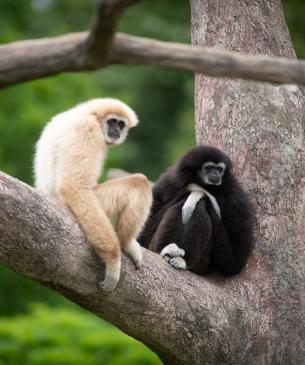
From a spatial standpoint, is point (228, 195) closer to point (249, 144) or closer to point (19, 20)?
point (249, 144)

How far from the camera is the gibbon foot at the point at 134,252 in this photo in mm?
8711

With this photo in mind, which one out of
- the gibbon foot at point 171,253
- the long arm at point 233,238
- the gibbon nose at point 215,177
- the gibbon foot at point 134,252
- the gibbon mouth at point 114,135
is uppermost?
the gibbon nose at point 215,177

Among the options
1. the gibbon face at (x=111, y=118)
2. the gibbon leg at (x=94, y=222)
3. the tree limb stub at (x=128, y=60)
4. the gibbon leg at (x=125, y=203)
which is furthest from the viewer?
the gibbon face at (x=111, y=118)

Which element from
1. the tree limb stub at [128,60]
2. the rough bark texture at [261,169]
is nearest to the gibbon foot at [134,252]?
the rough bark texture at [261,169]

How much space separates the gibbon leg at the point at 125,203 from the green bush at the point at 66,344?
861cm

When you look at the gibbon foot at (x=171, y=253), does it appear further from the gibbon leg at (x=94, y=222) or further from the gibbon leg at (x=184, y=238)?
the gibbon leg at (x=94, y=222)

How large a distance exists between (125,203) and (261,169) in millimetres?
2632

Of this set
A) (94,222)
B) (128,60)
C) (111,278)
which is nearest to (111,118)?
(94,222)

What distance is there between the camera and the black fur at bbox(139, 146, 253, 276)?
10.1 m

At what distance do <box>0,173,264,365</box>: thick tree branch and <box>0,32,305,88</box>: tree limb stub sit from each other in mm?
2505

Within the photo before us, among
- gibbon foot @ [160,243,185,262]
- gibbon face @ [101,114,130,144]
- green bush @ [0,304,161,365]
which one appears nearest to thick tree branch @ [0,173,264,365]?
gibbon foot @ [160,243,185,262]

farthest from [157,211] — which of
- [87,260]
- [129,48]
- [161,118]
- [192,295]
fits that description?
[161,118]

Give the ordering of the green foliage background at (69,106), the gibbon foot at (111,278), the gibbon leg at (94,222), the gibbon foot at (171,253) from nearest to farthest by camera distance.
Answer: the gibbon leg at (94,222), the gibbon foot at (111,278), the gibbon foot at (171,253), the green foliage background at (69,106)

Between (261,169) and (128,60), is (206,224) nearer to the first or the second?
(261,169)
